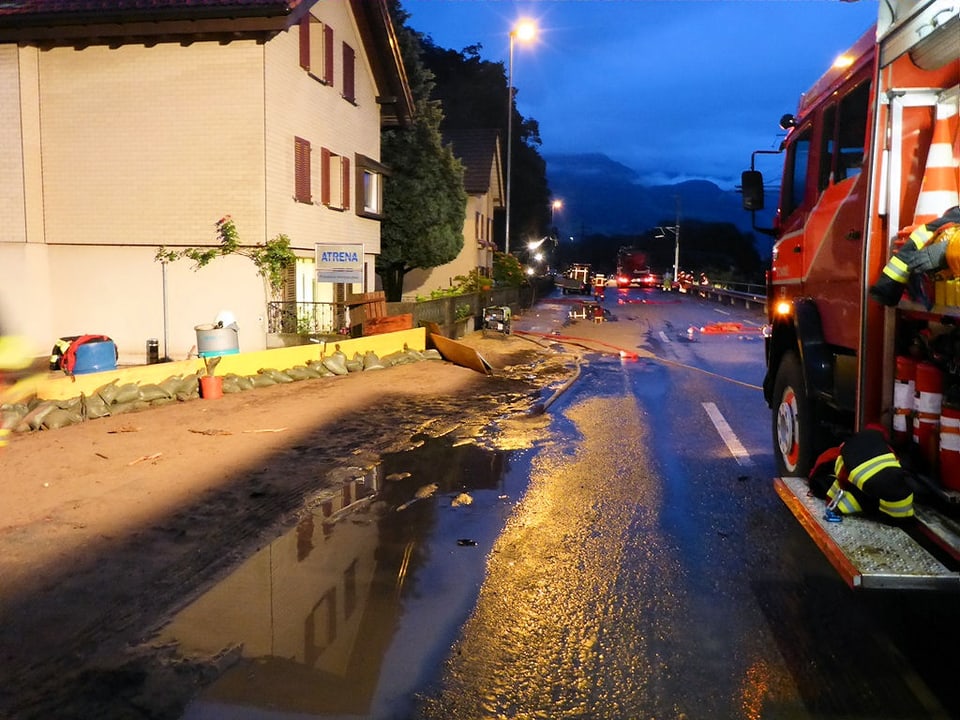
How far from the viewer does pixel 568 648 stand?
14.4ft

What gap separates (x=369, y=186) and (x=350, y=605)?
21676 millimetres

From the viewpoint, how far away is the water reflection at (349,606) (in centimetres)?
393

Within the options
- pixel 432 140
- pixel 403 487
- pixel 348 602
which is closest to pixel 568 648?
pixel 348 602

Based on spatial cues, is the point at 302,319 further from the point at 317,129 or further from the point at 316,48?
the point at 316,48

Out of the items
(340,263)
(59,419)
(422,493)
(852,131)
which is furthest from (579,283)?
(852,131)

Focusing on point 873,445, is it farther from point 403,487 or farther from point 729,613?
point 403,487

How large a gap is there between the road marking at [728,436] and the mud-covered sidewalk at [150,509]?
8.12ft

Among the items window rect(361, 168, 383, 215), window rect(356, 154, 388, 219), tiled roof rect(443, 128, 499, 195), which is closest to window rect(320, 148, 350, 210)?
window rect(356, 154, 388, 219)

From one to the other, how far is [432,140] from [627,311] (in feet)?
38.3

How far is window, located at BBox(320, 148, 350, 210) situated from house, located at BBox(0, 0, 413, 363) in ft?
4.96

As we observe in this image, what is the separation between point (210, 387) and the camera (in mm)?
12102

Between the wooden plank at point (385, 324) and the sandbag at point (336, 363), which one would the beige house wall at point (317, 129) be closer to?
the wooden plank at point (385, 324)

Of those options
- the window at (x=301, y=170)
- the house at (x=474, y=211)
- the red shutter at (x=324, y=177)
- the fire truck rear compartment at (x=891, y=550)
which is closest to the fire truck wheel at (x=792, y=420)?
the fire truck rear compartment at (x=891, y=550)

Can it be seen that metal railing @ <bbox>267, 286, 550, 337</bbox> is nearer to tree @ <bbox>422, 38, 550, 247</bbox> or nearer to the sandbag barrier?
the sandbag barrier
